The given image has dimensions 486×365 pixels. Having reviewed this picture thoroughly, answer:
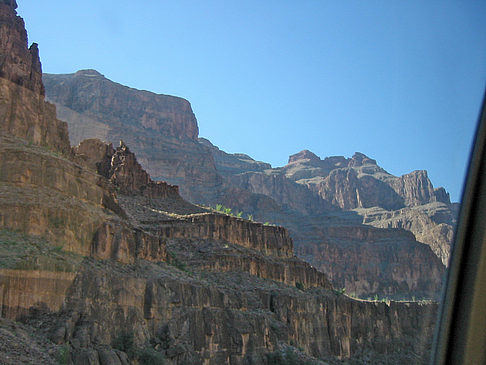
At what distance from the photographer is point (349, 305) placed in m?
76.2

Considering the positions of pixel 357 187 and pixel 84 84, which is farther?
pixel 357 187

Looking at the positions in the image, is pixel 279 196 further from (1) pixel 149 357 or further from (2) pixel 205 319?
(1) pixel 149 357

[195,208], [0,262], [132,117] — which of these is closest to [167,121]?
[132,117]

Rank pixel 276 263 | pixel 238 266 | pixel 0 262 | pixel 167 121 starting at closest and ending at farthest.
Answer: pixel 0 262 < pixel 238 266 < pixel 276 263 < pixel 167 121

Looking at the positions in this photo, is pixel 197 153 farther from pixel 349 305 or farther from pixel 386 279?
pixel 349 305

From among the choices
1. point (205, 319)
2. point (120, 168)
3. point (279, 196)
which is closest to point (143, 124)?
point (279, 196)

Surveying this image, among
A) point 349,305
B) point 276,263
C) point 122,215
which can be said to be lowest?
point 349,305

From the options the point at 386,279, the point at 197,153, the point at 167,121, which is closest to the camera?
the point at 386,279

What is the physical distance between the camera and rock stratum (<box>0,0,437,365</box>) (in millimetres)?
26672

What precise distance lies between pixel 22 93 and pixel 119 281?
47.3ft

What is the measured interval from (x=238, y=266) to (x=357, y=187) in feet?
420

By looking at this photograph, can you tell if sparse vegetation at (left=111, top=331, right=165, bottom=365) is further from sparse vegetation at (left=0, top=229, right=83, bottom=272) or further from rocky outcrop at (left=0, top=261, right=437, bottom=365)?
sparse vegetation at (left=0, top=229, right=83, bottom=272)

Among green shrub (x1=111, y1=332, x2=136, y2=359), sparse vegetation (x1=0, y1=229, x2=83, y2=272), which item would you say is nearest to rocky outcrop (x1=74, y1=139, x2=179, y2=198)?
green shrub (x1=111, y1=332, x2=136, y2=359)

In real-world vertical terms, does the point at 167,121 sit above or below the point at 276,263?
above
